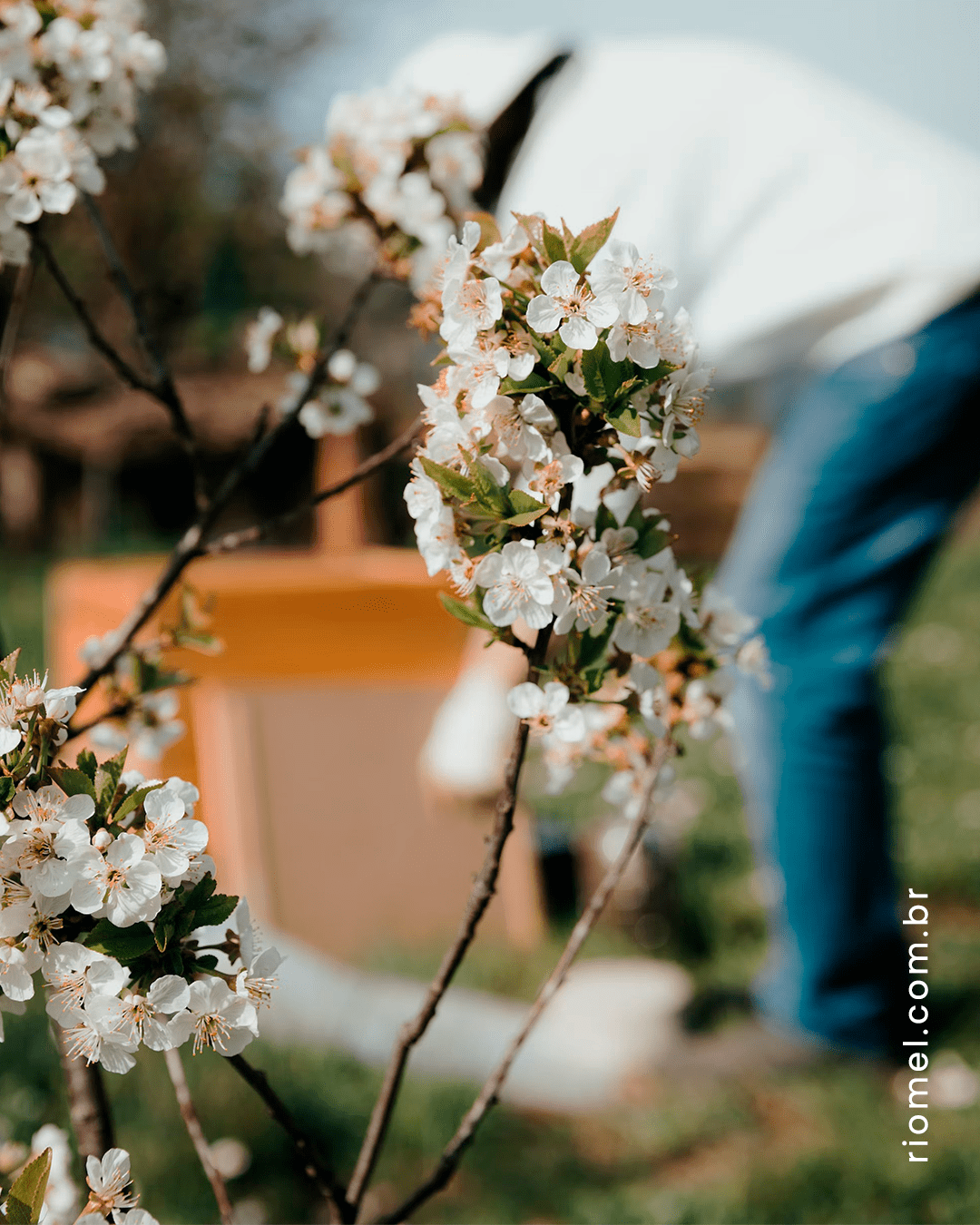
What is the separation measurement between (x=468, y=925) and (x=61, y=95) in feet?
2.44

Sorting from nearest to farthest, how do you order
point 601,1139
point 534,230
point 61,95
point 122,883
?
point 122,883 → point 534,230 → point 61,95 → point 601,1139

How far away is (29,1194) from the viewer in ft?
1.92

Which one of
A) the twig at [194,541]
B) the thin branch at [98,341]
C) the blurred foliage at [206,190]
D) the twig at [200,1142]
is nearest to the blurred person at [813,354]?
the twig at [194,541]

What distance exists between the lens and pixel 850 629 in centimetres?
228

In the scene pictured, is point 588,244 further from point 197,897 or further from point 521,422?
point 197,897

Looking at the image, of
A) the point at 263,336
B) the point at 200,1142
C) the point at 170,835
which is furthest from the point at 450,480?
the point at 263,336

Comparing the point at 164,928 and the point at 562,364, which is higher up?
the point at 562,364

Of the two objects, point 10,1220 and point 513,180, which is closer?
point 10,1220

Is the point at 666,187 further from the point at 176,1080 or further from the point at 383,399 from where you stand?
the point at 383,399

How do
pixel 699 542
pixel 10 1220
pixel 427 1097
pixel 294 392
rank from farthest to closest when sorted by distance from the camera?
pixel 699 542 < pixel 427 1097 < pixel 294 392 < pixel 10 1220

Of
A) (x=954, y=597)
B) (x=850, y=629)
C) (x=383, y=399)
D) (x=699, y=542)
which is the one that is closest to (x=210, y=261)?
(x=383, y=399)

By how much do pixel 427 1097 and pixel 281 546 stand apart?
576 centimetres

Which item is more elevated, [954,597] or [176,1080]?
[954,597]

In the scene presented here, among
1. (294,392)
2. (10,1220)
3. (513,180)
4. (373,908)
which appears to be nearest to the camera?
(10,1220)
